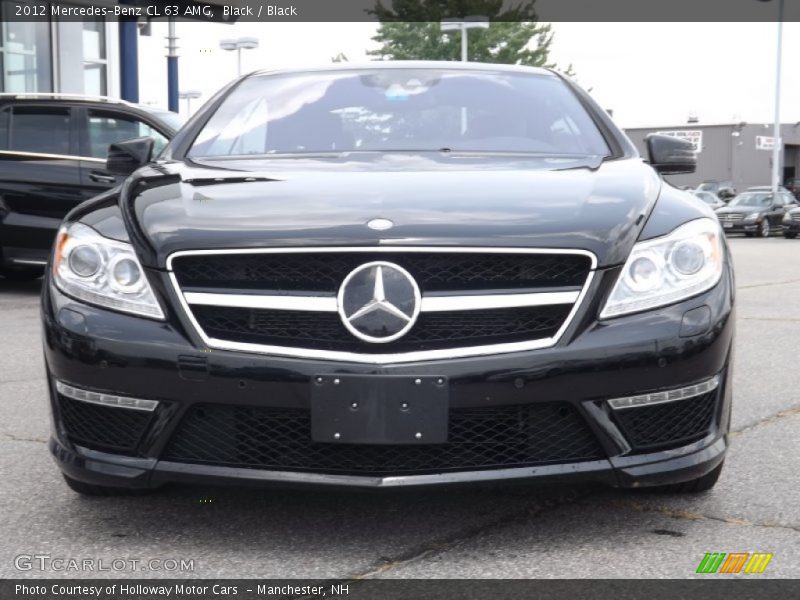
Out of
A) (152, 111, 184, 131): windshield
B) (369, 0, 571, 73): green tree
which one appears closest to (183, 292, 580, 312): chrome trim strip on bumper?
(152, 111, 184, 131): windshield

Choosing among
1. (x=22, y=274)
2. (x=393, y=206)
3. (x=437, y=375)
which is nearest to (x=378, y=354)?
(x=437, y=375)

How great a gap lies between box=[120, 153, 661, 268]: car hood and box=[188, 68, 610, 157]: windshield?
1.48 feet

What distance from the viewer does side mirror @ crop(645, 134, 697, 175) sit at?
4.44 meters

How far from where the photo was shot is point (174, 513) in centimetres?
333

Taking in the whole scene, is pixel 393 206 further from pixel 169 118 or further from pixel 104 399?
pixel 169 118

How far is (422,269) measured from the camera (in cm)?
291

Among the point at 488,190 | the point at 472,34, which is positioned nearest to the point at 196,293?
the point at 488,190

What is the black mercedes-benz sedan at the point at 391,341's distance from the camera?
111 inches

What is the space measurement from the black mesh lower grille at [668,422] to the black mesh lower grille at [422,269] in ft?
1.23

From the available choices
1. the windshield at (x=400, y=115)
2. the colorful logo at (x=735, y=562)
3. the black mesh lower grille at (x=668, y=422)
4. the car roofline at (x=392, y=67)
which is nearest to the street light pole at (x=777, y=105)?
the car roofline at (x=392, y=67)

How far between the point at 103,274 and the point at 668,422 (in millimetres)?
1539

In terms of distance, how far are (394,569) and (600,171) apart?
1453mm

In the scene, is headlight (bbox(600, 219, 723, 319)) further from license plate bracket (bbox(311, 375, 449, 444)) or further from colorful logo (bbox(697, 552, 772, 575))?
colorful logo (bbox(697, 552, 772, 575))

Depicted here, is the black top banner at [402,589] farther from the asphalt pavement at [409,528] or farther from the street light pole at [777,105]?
the street light pole at [777,105]
